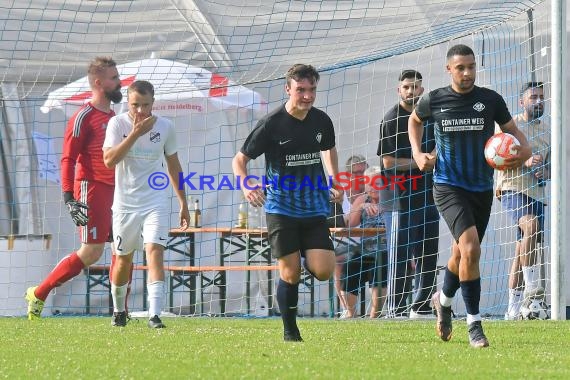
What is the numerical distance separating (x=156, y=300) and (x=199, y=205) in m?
5.18

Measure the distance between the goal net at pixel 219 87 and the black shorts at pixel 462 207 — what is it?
12.9ft

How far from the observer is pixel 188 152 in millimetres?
15383

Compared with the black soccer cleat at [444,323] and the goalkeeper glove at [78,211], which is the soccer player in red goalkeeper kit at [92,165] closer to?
the goalkeeper glove at [78,211]

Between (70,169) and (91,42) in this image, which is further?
(91,42)

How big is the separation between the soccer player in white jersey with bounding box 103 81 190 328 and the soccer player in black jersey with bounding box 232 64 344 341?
162 centimetres

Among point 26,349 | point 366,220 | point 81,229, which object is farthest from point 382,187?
point 26,349

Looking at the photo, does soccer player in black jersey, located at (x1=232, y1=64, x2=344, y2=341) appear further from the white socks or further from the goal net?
the white socks

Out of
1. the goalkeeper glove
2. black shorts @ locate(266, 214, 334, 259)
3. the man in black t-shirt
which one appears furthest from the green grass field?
the man in black t-shirt

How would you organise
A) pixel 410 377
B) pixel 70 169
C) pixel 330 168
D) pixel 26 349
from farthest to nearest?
pixel 70 169
pixel 330 168
pixel 26 349
pixel 410 377

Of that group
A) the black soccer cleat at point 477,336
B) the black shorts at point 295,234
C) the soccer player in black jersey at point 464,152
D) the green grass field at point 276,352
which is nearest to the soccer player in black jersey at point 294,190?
the black shorts at point 295,234

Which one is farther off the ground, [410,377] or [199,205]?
[199,205]

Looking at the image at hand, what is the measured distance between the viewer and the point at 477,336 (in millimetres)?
8242

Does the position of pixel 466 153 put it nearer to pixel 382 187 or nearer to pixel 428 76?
pixel 382 187

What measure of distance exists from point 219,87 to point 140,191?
2626 millimetres
